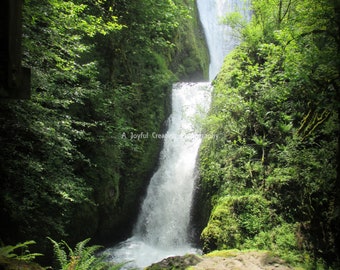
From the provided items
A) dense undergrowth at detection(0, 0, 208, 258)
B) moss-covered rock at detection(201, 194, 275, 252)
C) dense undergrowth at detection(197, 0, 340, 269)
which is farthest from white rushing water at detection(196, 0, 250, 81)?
moss-covered rock at detection(201, 194, 275, 252)

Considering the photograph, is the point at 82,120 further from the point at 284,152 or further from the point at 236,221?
the point at 284,152

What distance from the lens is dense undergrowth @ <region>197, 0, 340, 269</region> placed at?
16.2 feet

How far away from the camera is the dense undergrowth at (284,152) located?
495cm

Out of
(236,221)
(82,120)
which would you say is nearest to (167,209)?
(236,221)

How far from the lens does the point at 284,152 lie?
6617 millimetres

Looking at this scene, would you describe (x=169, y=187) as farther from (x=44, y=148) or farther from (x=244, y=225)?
(x=44, y=148)

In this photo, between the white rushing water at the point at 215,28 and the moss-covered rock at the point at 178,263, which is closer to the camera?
the moss-covered rock at the point at 178,263

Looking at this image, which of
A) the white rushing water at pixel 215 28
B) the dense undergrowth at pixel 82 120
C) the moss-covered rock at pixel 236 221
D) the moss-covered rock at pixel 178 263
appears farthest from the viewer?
the white rushing water at pixel 215 28

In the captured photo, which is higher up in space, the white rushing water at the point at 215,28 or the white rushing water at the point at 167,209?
the white rushing water at the point at 215,28

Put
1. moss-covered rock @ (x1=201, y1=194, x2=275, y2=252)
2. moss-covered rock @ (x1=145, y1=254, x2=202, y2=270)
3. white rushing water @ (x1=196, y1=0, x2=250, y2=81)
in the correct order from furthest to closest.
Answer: white rushing water @ (x1=196, y1=0, x2=250, y2=81) → moss-covered rock @ (x1=201, y1=194, x2=275, y2=252) → moss-covered rock @ (x1=145, y1=254, x2=202, y2=270)

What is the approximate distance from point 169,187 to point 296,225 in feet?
20.2

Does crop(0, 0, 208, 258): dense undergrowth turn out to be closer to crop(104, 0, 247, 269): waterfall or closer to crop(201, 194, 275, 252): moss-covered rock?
crop(104, 0, 247, 269): waterfall

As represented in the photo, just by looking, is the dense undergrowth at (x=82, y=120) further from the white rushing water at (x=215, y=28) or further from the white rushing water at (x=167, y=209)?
the white rushing water at (x=215, y=28)

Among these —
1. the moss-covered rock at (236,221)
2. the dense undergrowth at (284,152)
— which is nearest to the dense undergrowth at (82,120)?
the moss-covered rock at (236,221)
